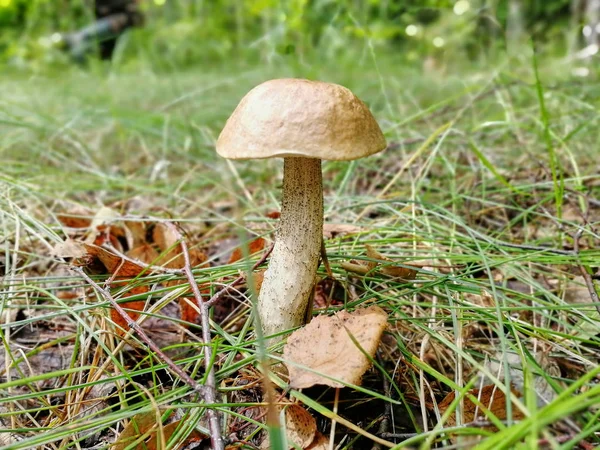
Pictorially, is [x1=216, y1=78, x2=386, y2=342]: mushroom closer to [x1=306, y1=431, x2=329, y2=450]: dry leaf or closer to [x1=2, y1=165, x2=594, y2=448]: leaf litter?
[x1=2, y1=165, x2=594, y2=448]: leaf litter

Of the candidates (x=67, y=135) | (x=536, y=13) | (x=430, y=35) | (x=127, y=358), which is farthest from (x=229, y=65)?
(x=127, y=358)

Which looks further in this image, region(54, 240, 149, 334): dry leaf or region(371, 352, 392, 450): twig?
region(54, 240, 149, 334): dry leaf

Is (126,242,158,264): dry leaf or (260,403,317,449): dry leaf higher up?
(126,242,158,264): dry leaf

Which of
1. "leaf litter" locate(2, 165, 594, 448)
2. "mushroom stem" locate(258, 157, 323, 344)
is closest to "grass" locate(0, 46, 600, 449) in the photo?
"leaf litter" locate(2, 165, 594, 448)

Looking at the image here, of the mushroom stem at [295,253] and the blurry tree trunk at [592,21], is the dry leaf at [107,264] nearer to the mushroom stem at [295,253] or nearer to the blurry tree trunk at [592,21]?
the mushroom stem at [295,253]

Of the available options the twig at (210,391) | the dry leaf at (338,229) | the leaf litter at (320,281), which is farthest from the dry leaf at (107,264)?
the dry leaf at (338,229)

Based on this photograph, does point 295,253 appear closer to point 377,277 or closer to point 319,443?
point 377,277
